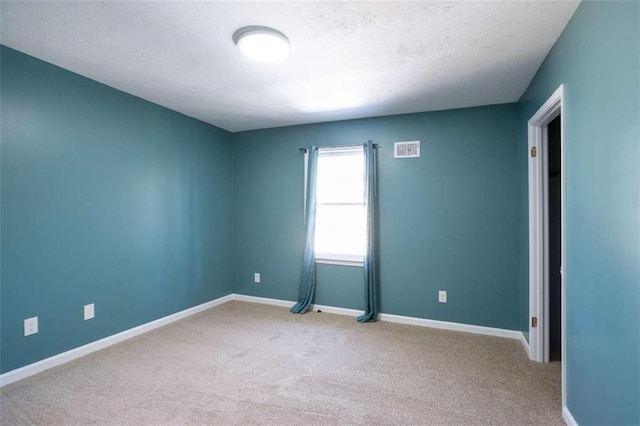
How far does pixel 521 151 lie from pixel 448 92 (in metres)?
0.94

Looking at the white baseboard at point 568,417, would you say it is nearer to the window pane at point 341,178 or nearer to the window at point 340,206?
the window at point 340,206

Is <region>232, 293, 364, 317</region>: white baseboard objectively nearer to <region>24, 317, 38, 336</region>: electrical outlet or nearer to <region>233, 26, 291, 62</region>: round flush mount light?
<region>24, 317, 38, 336</region>: electrical outlet

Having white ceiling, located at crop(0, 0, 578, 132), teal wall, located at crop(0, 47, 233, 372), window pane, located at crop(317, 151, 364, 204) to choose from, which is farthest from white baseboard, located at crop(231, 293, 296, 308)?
white ceiling, located at crop(0, 0, 578, 132)

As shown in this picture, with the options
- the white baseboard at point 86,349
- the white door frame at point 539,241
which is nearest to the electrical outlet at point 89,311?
the white baseboard at point 86,349

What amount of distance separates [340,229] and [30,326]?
3.06 metres

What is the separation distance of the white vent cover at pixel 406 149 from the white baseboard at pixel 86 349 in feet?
10.4

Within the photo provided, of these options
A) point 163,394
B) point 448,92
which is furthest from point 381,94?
point 163,394

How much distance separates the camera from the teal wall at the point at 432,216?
3.29m

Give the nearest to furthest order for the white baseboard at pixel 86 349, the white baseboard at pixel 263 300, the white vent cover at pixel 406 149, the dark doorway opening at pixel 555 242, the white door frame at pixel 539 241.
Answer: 1. the white baseboard at pixel 86 349
2. the white door frame at pixel 539 241
3. the dark doorway opening at pixel 555 242
4. the white vent cover at pixel 406 149
5. the white baseboard at pixel 263 300

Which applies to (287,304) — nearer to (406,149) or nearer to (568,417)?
(406,149)

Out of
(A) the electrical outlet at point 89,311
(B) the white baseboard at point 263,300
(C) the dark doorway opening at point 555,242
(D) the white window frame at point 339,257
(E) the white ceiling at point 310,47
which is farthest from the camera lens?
(B) the white baseboard at point 263,300

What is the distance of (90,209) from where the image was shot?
9.18 ft

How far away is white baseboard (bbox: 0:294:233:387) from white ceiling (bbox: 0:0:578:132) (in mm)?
2389

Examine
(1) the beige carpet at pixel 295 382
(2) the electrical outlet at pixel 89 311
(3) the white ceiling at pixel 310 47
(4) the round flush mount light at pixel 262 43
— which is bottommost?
(1) the beige carpet at pixel 295 382
